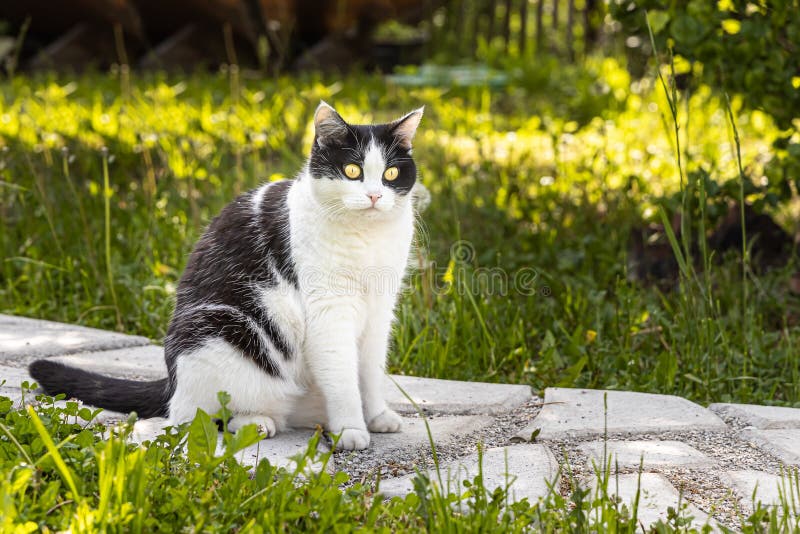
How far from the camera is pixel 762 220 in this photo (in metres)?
4.11

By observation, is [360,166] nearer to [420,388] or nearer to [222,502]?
[420,388]

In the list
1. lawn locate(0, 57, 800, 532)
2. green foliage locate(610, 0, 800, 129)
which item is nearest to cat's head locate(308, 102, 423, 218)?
lawn locate(0, 57, 800, 532)

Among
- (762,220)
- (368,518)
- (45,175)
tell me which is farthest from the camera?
(45,175)

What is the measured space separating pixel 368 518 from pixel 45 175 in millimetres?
3220

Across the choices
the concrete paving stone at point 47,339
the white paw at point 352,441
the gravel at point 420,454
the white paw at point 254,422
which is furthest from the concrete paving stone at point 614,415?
the concrete paving stone at point 47,339

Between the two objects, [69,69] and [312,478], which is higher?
[69,69]

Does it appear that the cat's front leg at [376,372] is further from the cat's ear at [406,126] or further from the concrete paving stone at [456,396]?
the cat's ear at [406,126]

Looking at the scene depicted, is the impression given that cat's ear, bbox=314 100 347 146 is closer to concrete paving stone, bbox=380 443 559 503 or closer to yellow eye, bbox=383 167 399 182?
yellow eye, bbox=383 167 399 182

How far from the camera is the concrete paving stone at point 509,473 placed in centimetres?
205

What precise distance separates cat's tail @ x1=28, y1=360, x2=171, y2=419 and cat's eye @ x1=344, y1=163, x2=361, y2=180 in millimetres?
749

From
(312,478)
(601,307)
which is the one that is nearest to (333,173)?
(312,478)

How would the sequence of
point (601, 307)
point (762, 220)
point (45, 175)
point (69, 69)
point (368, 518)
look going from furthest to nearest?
1. point (69, 69)
2. point (45, 175)
3. point (762, 220)
4. point (601, 307)
5. point (368, 518)

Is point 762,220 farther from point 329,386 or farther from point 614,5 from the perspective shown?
point 329,386

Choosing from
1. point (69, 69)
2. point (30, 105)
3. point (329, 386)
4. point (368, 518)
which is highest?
point (69, 69)
